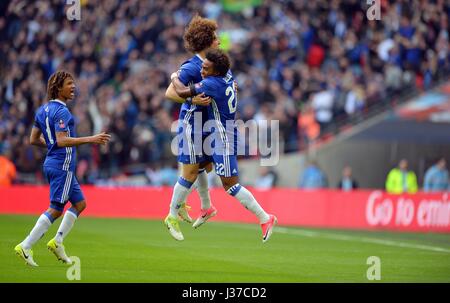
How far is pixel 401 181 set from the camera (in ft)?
83.5

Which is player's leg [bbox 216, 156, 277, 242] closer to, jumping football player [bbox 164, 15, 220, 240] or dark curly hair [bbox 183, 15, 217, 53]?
jumping football player [bbox 164, 15, 220, 240]

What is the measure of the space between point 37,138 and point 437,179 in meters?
15.3

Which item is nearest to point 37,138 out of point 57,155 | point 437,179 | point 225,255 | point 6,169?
point 57,155

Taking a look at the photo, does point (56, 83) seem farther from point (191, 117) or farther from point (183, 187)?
point (183, 187)

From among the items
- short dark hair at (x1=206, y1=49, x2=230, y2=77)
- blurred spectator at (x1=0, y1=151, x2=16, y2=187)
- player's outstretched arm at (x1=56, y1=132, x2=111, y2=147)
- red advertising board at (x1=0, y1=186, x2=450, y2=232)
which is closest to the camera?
player's outstretched arm at (x1=56, y1=132, x2=111, y2=147)

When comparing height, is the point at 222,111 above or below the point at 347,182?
above

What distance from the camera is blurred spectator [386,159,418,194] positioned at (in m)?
25.4

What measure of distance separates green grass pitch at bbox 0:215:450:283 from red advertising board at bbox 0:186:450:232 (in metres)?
Result: 2.70

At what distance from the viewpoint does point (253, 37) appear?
29.7 m

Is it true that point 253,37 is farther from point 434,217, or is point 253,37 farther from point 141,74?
point 434,217

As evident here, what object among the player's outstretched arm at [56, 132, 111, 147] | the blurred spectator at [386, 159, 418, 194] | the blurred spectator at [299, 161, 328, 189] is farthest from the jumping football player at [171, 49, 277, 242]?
the blurred spectator at [386, 159, 418, 194]

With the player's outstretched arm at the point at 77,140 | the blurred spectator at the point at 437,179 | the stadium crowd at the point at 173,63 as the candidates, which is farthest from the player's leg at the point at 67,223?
the blurred spectator at the point at 437,179
